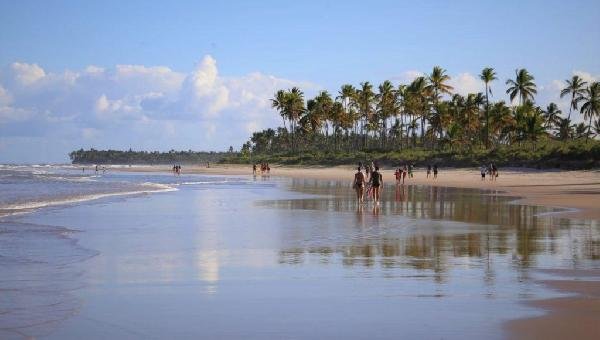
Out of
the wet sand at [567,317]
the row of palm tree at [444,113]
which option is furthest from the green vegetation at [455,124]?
the wet sand at [567,317]

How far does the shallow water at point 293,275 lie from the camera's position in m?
6.57

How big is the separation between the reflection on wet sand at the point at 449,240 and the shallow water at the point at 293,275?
32mm

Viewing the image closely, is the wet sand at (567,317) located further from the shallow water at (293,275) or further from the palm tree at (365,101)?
the palm tree at (365,101)

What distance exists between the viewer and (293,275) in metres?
9.38

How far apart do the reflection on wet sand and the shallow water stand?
0.03 metres

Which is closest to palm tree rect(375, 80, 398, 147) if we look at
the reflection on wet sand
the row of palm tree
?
the row of palm tree

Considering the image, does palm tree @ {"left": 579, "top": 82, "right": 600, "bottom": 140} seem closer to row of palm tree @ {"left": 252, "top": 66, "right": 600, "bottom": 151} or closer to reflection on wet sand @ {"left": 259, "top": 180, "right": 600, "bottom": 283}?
row of palm tree @ {"left": 252, "top": 66, "right": 600, "bottom": 151}

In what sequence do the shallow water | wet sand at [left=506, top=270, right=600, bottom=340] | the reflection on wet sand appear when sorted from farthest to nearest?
the reflection on wet sand
the shallow water
wet sand at [left=506, top=270, right=600, bottom=340]

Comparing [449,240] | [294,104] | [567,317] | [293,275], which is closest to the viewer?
[567,317]

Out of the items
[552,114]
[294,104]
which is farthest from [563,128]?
[294,104]

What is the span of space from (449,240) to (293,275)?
5089 millimetres

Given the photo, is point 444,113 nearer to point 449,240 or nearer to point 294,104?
point 294,104

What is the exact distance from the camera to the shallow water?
6.57 metres

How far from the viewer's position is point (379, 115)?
346ft
